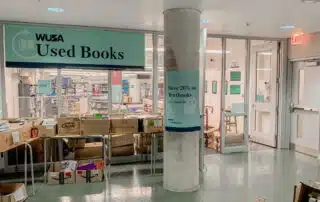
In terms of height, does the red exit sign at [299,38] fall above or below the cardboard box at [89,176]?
above

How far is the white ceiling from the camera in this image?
12.2 feet

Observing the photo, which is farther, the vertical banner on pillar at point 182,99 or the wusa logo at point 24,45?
the wusa logo at point 24,45

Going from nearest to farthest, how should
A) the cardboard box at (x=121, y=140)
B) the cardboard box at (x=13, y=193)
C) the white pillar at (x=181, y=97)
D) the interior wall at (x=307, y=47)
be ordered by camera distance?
the cardboard box at (x=13, y=193) → the white pillar at (x=181, y=97) → the cardboard box at (x=121, y=140) → the interior wall at (x=307, y=47)

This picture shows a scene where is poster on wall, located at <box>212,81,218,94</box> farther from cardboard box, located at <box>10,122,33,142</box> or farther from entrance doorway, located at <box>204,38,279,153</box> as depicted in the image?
cardboard box, located at <box>10,122,33,142</box>

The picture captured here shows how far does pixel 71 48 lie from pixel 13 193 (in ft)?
9.27

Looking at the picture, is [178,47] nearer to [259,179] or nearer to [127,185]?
[127,185]

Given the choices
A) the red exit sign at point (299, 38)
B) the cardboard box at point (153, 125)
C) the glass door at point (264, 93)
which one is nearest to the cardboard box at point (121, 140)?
the cardboard box at point (153, 125)

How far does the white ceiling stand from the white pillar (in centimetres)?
31

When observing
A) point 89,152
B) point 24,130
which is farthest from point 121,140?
point 24,130

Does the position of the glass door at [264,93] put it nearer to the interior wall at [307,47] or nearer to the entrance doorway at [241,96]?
the entrance doorway at [241,96]

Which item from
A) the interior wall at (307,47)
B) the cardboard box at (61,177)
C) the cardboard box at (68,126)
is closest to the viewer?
the cardboard box at (61,177)

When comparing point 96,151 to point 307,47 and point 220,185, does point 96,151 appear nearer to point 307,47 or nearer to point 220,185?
point 220,185

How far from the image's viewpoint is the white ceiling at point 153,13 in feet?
12.2

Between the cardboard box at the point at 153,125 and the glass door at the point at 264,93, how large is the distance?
11.6 ft
